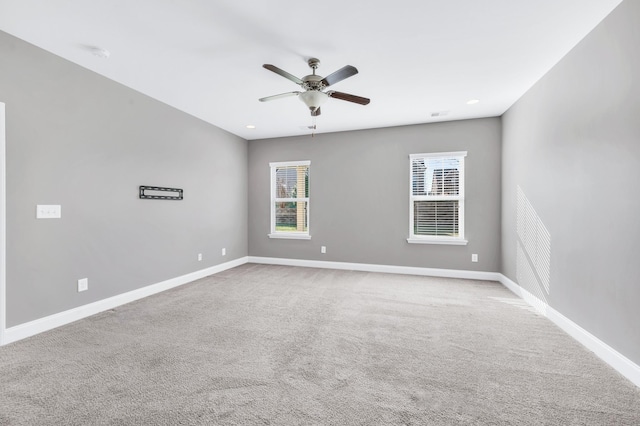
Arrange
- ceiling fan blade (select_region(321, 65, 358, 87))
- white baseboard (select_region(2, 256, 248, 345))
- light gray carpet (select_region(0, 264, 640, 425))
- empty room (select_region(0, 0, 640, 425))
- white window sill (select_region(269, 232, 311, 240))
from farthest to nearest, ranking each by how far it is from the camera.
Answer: white window sill (select_region(269, 232, 311, 240))
white baseboard (select_region(2, 256, 248, 345))
ceiling fan blade (select_region(321, 65, 358, 87))
empty room (select_region(0, 0, 640, 425))
light gray carpet (select_region(0, 264, 640, 425))

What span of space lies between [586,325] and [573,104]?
2032mm

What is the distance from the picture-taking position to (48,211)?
2.69m

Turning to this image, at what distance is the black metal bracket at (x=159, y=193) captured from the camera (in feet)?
12.1

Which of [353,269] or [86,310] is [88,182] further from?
[353,269]

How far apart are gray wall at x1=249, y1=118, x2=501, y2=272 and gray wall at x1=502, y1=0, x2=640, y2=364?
120 centimetres

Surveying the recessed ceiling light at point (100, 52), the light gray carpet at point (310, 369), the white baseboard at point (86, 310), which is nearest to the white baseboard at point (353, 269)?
the white baseboard at point (86, 310)

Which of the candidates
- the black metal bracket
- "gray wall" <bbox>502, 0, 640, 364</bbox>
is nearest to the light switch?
the black metal bracket

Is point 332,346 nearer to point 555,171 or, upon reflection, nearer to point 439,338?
point 439,338

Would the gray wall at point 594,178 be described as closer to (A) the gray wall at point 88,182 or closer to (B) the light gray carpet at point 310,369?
(B) the light gray carpet at point 310,369

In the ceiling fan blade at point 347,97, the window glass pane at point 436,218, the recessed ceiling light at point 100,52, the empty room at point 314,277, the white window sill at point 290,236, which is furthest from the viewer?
the white window sill at point 290,236

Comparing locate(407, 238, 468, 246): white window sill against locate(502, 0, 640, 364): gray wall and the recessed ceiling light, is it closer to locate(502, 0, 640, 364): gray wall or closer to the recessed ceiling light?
locate(502, 0, 640, 364): gray wall

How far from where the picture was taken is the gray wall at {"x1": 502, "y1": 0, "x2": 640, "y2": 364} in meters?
1.97

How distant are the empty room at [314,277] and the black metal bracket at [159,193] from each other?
1.7 inches

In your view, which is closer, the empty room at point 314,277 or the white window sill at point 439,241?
the empty room at point 314,277
